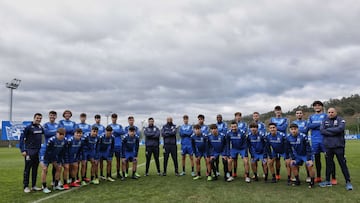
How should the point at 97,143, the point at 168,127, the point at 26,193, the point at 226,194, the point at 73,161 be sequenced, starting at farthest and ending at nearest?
the point at 168,127, the point at 97,143, the point at 73,161, the point at 26,193, the point at 226,194

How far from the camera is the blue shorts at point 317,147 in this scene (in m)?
8.70

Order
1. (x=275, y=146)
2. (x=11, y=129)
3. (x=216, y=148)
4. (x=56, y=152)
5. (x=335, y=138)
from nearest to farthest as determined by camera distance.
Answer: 1. (x=335, y=138)
2. (x=56, y=152)
3. (x=275, y=146)
4. (x=216, y=148)
5. (x=11, y=129)

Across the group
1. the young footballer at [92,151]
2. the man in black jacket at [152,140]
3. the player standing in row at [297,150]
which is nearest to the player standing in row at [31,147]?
the young footballer at [92,151]

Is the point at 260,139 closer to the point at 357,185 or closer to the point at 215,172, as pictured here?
the point at 215,172

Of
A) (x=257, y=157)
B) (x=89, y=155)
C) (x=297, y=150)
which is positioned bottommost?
(x=257, y=157)

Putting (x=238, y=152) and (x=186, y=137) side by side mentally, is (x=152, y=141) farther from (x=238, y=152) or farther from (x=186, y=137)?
(x=238, y=152)

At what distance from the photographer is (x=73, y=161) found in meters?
9.13

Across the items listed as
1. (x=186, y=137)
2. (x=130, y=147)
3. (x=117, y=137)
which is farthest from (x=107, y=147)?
(x=186, y=137)

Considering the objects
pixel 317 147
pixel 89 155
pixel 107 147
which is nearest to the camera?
pixel 317 147

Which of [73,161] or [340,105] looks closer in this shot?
[73,161]

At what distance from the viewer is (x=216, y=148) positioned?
979 centimetres

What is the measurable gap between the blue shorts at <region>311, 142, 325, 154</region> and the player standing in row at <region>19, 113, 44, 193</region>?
744 centimetres

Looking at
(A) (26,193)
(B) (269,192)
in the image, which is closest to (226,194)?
(B) (269,192)

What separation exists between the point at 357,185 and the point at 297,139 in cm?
182
